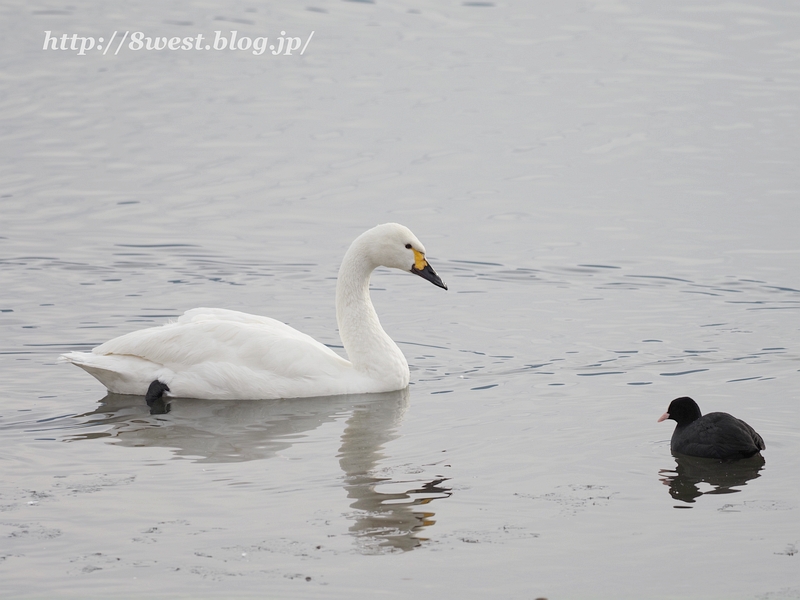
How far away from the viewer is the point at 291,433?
10.1 meters

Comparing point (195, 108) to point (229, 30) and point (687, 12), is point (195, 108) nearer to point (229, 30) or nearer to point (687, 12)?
point (229, 30)

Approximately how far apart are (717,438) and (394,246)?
12.4 ft

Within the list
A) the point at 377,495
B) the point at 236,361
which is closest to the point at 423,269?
the point at 236,361

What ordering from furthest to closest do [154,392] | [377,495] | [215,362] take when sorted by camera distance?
[215,362] < [154,392] < [377,495]

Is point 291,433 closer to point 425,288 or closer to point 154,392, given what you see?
point 154,392

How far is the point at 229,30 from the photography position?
29.2 m

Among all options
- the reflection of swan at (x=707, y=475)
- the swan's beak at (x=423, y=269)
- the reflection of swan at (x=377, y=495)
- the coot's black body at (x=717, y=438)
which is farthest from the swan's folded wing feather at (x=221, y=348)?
the reflection of swan at (x=707, y=475)

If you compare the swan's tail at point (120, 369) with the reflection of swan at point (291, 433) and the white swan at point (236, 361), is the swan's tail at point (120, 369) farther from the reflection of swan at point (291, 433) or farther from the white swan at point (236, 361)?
the reflection of swan at point (291, 433)

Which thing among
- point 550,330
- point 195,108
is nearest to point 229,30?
point 195,108

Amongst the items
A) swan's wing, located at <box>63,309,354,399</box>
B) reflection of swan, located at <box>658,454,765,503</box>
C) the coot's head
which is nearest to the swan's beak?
swan's wing, located at <box>63,309,354,399</box>

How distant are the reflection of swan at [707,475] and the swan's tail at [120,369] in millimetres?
4491

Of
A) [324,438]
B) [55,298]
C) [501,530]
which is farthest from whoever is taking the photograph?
[55,298]

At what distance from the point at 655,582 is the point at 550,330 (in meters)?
6.08

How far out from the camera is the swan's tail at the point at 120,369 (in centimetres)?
1095
